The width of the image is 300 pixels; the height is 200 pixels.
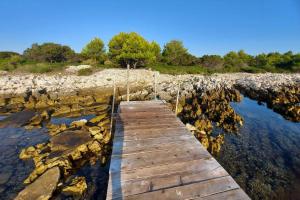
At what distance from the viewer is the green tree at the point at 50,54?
4919 cm

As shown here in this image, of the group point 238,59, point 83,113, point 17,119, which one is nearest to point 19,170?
point 17,119

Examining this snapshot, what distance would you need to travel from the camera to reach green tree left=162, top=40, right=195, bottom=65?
50.0m

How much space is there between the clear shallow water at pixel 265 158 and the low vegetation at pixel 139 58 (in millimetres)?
25779

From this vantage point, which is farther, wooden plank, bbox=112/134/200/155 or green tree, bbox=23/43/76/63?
green tree, bbox=23/43/76/63

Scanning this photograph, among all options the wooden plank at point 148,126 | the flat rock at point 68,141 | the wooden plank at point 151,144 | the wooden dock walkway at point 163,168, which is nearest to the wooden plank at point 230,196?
the wooden dock walkway at point 163,168

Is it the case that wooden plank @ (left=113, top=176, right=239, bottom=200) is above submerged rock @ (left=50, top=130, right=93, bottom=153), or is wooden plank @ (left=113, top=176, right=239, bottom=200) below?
above

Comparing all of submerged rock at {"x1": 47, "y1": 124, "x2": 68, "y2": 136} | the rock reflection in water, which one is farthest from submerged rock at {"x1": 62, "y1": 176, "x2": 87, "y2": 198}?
submerged rock at {"x1": 47, "y1": 124, "x2": 68, "y2": 136}

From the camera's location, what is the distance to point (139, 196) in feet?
13.1

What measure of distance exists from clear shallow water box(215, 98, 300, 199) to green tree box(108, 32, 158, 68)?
3037cm

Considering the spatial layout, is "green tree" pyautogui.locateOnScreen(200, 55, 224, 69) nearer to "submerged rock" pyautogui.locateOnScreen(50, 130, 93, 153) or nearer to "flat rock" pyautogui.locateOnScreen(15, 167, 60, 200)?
"submerged rock" pyautogui.locateOnScreen(50, 130, 93, 153)

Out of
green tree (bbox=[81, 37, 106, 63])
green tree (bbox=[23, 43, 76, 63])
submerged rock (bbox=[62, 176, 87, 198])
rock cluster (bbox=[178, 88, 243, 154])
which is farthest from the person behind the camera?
green tree (bbox=[81, 37, 106, 63])

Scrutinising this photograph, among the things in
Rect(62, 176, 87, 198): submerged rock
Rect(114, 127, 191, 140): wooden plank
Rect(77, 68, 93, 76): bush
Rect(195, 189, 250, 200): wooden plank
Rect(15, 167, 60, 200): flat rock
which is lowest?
Rect(62, 176, 87, 198): submerged rock

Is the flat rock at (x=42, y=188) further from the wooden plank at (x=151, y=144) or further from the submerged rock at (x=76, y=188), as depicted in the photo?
the wooden plank at (x=151, y=144)

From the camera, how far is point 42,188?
6223mm
